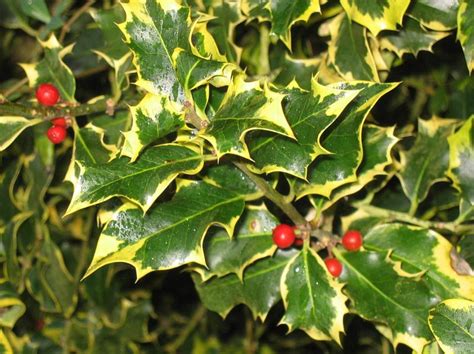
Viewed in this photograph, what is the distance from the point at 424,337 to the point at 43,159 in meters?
1.04

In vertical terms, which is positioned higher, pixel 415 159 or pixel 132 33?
pixel 132 33

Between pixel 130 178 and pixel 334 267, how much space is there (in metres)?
0.49

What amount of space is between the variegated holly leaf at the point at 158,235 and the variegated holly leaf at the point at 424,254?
1.13 ft

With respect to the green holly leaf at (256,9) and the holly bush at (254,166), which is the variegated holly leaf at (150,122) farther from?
the green holly leaf at (256,9)

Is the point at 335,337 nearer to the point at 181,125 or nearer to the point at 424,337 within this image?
the point at 424,337

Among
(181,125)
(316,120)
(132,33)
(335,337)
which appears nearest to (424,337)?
(335,337)

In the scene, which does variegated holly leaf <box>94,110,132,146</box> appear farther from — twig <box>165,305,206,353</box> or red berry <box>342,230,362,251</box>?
twig <box>165,305,206,353</box>

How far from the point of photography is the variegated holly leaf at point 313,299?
4.28ft

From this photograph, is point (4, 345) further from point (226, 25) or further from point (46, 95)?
point (226, 25)

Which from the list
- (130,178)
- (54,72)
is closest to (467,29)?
(130,178)

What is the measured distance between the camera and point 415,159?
1.51 metres

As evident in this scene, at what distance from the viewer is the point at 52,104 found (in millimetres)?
1471

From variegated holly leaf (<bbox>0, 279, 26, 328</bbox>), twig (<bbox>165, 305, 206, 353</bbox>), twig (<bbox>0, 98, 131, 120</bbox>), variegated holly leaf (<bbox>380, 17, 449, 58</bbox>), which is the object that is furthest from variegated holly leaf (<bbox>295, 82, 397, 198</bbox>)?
twig (<bbox>165, 305, 206, 353</bbox>)

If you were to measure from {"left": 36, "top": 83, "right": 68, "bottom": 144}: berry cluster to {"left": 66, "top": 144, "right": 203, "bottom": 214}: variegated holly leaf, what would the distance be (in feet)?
1.24
